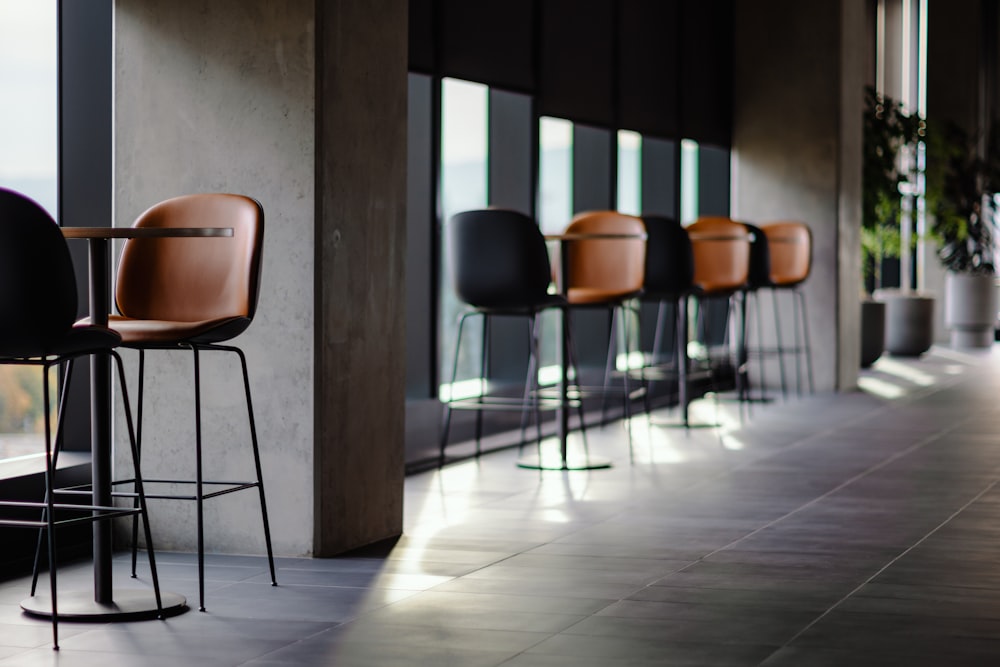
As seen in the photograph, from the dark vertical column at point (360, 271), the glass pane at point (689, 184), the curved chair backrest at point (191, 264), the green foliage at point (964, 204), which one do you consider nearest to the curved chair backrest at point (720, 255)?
the glass pane at point (689, 184)

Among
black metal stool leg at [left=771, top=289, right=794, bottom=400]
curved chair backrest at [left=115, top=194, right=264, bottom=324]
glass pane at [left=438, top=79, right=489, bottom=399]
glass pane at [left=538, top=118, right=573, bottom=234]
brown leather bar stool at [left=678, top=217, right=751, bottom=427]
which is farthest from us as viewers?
black metal stool leg at [left=771, top=289, right=794, bottom=400]

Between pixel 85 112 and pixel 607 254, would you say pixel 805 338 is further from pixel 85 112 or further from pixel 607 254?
pixel 85 112

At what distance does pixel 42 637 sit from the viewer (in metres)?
3.16

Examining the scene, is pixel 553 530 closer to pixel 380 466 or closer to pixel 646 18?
pixel 380 466

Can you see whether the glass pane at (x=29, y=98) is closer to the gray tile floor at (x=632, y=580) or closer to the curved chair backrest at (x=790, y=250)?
the gray tile floor at (x=632, y=580)

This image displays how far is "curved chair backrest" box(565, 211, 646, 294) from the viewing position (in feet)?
21.7

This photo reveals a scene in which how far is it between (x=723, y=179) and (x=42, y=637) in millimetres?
8059

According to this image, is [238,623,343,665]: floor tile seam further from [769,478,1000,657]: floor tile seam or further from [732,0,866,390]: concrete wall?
[732,0,866,390]: concrete wall

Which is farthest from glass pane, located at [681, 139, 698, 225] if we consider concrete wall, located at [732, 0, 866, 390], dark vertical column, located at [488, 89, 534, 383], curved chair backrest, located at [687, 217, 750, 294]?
dark vertical column, located at [488, 89, 534, 383]

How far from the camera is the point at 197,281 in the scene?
3791 mm

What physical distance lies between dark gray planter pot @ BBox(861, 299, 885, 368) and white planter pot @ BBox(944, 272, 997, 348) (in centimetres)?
318

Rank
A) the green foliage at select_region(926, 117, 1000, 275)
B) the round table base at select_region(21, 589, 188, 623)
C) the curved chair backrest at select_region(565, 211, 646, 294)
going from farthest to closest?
1. the green foliage at select_region(926, 117, 1000, 275)
2. the curved chair backrest at select_region(565, 211, 646, 294)
3. the round table base at select_region(21, 589, 188, 623)

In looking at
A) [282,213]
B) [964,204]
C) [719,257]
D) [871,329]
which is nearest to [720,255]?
[719,257]

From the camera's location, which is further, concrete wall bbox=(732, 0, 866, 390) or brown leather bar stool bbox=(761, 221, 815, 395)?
concrete wall bbox=(732, 0, 866, 390)
